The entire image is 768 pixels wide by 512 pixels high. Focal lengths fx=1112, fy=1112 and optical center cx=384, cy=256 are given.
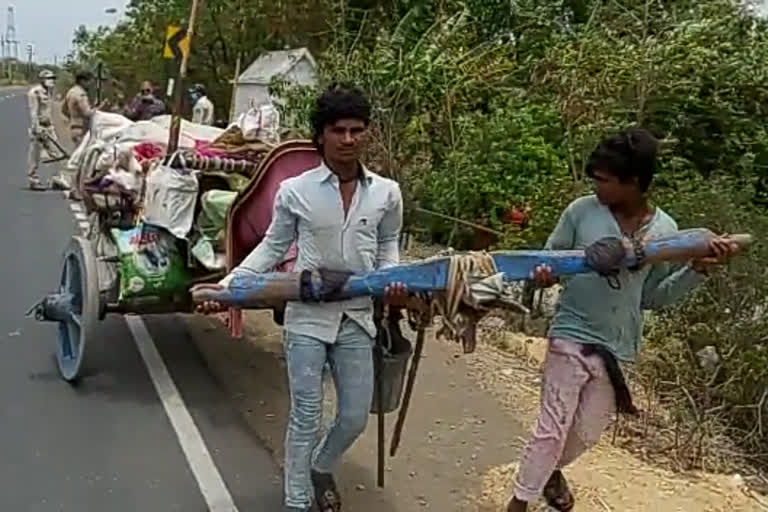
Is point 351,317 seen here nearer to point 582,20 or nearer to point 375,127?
A: point 375,127

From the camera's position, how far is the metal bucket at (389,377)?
15.7 feet

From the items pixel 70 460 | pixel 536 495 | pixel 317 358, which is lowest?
pixel 70 460

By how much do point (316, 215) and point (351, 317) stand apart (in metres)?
0.43

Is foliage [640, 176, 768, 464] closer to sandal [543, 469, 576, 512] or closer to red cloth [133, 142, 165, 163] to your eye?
sandal [543, 469, 576, 512]

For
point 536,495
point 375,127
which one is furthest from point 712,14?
point 536,495

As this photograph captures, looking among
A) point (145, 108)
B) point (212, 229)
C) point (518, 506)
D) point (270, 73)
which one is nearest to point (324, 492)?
point (518, 506)

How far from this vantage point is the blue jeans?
445 centimetres

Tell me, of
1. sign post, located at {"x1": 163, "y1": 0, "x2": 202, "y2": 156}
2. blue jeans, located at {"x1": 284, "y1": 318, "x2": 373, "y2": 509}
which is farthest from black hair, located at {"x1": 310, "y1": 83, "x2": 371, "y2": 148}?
sign post, located at {"x1": 163, "y1": 0, "x2": 202, "y2": 156}

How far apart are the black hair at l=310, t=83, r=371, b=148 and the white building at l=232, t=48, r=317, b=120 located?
12.9m

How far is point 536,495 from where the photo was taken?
177 inches

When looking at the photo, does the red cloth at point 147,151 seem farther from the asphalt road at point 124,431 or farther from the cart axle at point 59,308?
the asphalt road at point 124,431

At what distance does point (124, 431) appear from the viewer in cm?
623

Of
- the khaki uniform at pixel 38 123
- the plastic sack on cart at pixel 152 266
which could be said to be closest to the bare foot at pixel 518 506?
the plastic sack on cart at pixel 152 266

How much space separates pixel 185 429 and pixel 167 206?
129 centimetres
